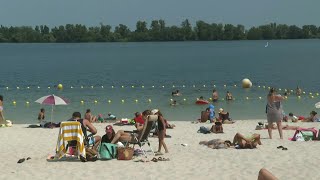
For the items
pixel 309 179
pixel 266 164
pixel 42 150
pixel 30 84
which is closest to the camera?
pixel 309 179

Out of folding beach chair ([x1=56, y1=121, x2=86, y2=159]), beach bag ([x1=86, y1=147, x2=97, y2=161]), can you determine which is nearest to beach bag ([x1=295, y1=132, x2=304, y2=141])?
beach bag ([x1=86, y1=147, x2=97, y2=161])

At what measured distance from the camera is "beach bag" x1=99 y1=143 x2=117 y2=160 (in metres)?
12.8

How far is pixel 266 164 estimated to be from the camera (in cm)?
1209

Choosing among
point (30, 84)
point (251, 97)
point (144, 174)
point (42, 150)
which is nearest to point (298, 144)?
point (144, 174)

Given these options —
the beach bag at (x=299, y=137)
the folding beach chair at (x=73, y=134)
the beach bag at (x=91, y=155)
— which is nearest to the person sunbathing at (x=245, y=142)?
the beach bag at (x=299, y=137)

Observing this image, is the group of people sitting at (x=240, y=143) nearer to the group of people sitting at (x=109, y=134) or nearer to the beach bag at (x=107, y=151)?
the group of people sitting at (x=109, y=134)

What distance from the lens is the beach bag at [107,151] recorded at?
12801 millimetres

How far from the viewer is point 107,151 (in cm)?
1284

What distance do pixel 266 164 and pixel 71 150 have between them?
4373 mm

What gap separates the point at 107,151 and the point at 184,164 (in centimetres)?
184

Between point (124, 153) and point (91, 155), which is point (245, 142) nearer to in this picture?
point (124, 153)

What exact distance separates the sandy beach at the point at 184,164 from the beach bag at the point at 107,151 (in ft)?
0.91

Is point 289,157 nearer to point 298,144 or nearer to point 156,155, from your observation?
point 298,144

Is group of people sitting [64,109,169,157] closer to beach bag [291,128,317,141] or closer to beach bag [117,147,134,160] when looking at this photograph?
beach bag [117,147,134,160]
